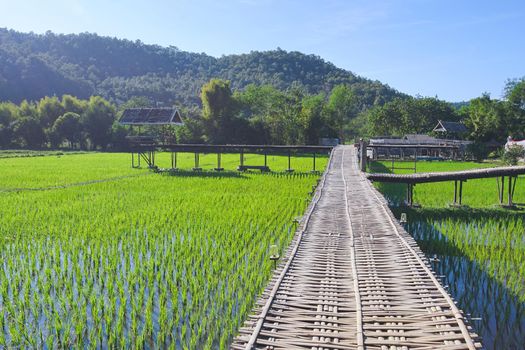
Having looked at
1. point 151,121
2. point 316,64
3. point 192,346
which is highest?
point 316,64

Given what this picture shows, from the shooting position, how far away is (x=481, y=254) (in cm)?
768

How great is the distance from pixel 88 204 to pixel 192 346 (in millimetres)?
8806

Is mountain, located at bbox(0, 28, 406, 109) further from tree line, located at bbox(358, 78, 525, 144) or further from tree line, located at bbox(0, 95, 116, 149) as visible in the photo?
tree line, located at bbox(358, 78, 525, 144)

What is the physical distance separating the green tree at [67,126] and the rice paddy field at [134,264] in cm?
3584

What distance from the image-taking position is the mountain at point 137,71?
8400 centimetres

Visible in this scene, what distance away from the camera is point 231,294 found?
19.0ft

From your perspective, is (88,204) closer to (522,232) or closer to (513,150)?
(522,232)

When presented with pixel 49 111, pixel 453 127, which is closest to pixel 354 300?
pixel 453 127

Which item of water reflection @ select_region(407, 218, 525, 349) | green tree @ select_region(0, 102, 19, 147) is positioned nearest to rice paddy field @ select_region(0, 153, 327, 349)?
water reflection @ select_region(407, 218, 525, 349)

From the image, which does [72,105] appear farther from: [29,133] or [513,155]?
[513,155]

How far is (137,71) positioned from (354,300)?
12933 cm

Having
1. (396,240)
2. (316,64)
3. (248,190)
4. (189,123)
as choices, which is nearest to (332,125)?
(189,123)

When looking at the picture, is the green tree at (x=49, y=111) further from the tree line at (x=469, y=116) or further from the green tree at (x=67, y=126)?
the tree line at (x=469, y=116)

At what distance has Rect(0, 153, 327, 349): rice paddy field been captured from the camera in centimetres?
479
